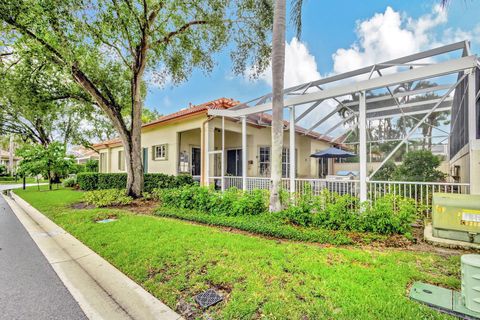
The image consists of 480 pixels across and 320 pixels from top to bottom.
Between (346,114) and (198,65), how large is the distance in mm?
6907

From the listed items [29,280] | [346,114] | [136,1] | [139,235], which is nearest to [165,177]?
[139,235]

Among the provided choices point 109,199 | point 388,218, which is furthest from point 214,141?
point 388,218

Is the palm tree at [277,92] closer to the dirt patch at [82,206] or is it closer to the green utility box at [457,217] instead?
the green utility box at [457,217]

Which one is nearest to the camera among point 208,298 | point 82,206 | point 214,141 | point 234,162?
point 208,298

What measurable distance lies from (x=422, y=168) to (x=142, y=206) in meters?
10.4

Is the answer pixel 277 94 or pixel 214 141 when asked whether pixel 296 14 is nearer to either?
pixel 277 94

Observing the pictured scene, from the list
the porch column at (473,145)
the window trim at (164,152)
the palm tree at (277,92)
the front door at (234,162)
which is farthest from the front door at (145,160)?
the porch column at (473,145)

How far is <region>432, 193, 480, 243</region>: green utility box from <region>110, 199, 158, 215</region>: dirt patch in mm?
7493

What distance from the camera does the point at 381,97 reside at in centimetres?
757

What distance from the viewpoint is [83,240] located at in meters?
5.15

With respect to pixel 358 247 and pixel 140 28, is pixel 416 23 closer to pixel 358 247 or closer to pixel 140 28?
pixel 358 247

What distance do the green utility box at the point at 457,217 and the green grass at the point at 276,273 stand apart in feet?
2.63

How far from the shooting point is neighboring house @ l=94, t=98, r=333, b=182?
418 inches

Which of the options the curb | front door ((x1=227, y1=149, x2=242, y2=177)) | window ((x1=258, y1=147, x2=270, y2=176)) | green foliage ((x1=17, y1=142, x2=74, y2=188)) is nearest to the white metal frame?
window ((x1=258, y1=147, x2=270, y2=176))
